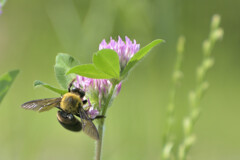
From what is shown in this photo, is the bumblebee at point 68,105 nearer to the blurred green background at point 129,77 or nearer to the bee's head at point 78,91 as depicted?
the bee's head at point 78,91

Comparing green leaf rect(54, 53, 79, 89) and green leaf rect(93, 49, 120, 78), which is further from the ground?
green leaf rect(54, 53, 79, 89)

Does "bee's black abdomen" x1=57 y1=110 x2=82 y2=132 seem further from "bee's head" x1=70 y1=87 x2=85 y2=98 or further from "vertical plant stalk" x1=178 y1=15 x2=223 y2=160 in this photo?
"vertical plant stalk" x1=178 y1=15 x2=223 y2=160

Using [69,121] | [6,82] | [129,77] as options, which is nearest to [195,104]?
[69,121]

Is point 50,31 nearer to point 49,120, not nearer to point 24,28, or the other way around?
point 24,28

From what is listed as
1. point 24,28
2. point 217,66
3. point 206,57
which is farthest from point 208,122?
point 206,57

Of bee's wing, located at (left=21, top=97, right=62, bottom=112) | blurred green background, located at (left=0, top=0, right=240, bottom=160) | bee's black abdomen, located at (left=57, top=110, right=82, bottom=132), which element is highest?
blurred green background, located at (left=0, top=0, right=240, bottom=160)

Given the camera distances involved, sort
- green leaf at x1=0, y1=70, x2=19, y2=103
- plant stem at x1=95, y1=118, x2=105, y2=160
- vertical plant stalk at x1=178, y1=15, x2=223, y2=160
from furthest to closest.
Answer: vertical plant stalk at x1=178, y1=15, x2=223, y2=160, green leaf at x1=0, y1=70, x2=19, y2=103, plant stem at x1=95, y1=118, x2=105, y2=160

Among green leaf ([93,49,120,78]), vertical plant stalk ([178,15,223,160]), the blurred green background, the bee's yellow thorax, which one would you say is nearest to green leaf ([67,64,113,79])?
green leaf ([93,49,120,78])
